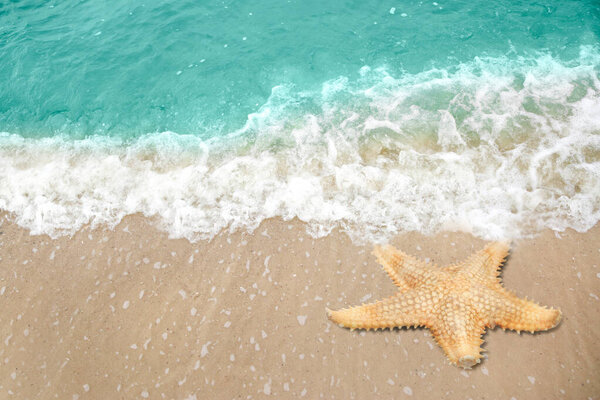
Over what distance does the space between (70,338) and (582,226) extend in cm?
981

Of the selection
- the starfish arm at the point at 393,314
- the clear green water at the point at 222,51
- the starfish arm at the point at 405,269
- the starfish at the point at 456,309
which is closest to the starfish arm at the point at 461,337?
the starfish at the point at 456,309

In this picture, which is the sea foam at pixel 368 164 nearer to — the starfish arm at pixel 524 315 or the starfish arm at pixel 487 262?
the starfish arm at pixel 487 262

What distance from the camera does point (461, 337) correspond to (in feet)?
16.8

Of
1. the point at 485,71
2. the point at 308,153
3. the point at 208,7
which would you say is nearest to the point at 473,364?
the point at 308,153

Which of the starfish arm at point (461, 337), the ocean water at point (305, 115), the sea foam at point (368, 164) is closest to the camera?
the starfish arm at point (461, 337)

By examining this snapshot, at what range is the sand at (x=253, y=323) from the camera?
5445 mm

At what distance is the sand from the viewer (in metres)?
5.45

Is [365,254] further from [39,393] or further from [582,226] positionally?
[39,393]

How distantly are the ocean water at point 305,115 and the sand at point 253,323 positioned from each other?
532 millimetres

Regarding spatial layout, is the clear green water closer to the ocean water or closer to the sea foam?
the ocean water

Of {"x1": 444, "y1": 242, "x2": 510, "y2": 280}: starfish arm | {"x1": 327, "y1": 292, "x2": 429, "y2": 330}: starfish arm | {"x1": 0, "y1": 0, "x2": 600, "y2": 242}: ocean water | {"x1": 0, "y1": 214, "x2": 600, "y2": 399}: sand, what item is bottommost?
{"x1": 0, "y1": 214, "x2": 600, "y2": 399}: sand

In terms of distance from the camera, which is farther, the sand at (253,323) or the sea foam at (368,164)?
the sea foam at (368,164)

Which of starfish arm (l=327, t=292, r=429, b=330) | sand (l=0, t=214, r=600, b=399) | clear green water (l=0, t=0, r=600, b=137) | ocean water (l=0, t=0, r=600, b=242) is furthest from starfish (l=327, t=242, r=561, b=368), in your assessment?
clear green water (l=0, t=0, r=600, b=137)

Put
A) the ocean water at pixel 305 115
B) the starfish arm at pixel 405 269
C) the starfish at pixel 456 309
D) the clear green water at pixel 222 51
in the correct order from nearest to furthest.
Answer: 1. the starfish at pixel 456 309
2. the starfish arm at pixel 405 269
3. the ocean water at pixel 305 115
4. the clear green water at pixel 222 51
